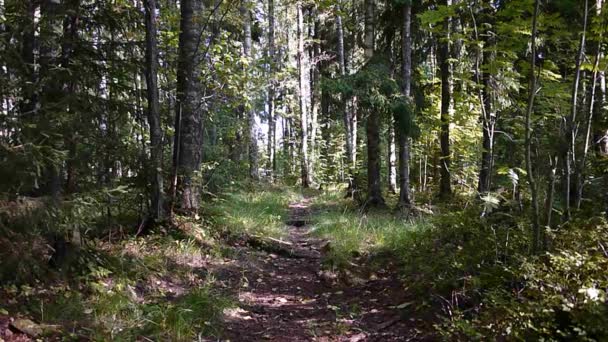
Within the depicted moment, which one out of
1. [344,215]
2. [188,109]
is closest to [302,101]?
[344,215]

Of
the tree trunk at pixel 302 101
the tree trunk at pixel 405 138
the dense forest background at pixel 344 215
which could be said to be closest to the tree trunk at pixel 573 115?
the dense forest background at pixel 344 215

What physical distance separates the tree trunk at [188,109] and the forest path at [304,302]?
1.51 meters

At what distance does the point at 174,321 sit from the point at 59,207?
1.59 metres

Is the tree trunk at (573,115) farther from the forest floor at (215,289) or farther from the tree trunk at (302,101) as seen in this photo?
the tree trunk at (302,101)

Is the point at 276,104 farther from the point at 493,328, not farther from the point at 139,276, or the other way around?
the point at 493,328

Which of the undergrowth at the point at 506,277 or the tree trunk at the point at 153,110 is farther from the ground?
the tree trunk at the point at 153,110

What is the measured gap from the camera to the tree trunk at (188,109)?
805cm

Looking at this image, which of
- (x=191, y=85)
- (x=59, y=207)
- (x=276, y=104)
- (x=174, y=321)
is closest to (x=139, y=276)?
(x=174, y=321)

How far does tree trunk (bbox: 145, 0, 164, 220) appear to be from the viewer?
6754 mm

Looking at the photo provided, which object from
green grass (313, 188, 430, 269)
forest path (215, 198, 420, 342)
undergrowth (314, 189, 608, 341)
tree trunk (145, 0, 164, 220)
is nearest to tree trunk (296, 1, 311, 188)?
green grass (313, 188, 430, 269)

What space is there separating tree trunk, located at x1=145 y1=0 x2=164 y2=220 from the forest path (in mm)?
1504

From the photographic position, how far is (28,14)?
4.83 m

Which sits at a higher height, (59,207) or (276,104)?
(276,104)

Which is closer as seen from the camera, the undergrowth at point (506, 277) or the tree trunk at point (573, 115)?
the undergrowth at point (506, 277)
